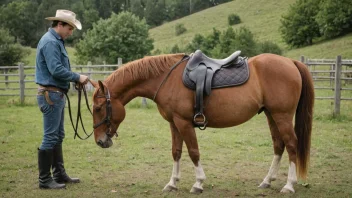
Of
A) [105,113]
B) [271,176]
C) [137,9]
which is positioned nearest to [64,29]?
[105,113]

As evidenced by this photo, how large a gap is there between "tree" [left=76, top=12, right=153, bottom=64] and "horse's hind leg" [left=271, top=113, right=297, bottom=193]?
→ 1122 inches

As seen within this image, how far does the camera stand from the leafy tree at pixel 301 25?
32.4m

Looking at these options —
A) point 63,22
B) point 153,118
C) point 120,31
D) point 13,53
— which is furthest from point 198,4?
point 63,22

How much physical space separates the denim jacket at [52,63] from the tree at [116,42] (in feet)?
91.0

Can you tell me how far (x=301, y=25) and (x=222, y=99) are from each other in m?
31.2

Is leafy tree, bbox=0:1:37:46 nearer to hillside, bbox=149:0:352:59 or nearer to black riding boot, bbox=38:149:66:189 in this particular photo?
hillside, bbox=149:0:352:59

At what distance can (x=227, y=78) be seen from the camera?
4609 mm

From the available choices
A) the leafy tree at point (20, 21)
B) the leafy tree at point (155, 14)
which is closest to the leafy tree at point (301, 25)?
the leafy tree at point (155, 14)

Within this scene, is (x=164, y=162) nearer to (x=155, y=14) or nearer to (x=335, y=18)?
(x=335, y=18)

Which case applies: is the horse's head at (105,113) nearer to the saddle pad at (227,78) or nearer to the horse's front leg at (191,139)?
the horse's front leg at (191,139)

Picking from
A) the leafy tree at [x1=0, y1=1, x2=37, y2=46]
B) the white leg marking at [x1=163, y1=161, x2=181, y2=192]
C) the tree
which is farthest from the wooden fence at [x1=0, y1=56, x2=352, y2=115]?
the leafy tree at [x1=0, y1=1, x2=37, y2=46]

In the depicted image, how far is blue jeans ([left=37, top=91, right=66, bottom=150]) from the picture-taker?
4.70 meters

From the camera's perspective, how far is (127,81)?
15.3 feet

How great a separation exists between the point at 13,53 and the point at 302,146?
2763cm
